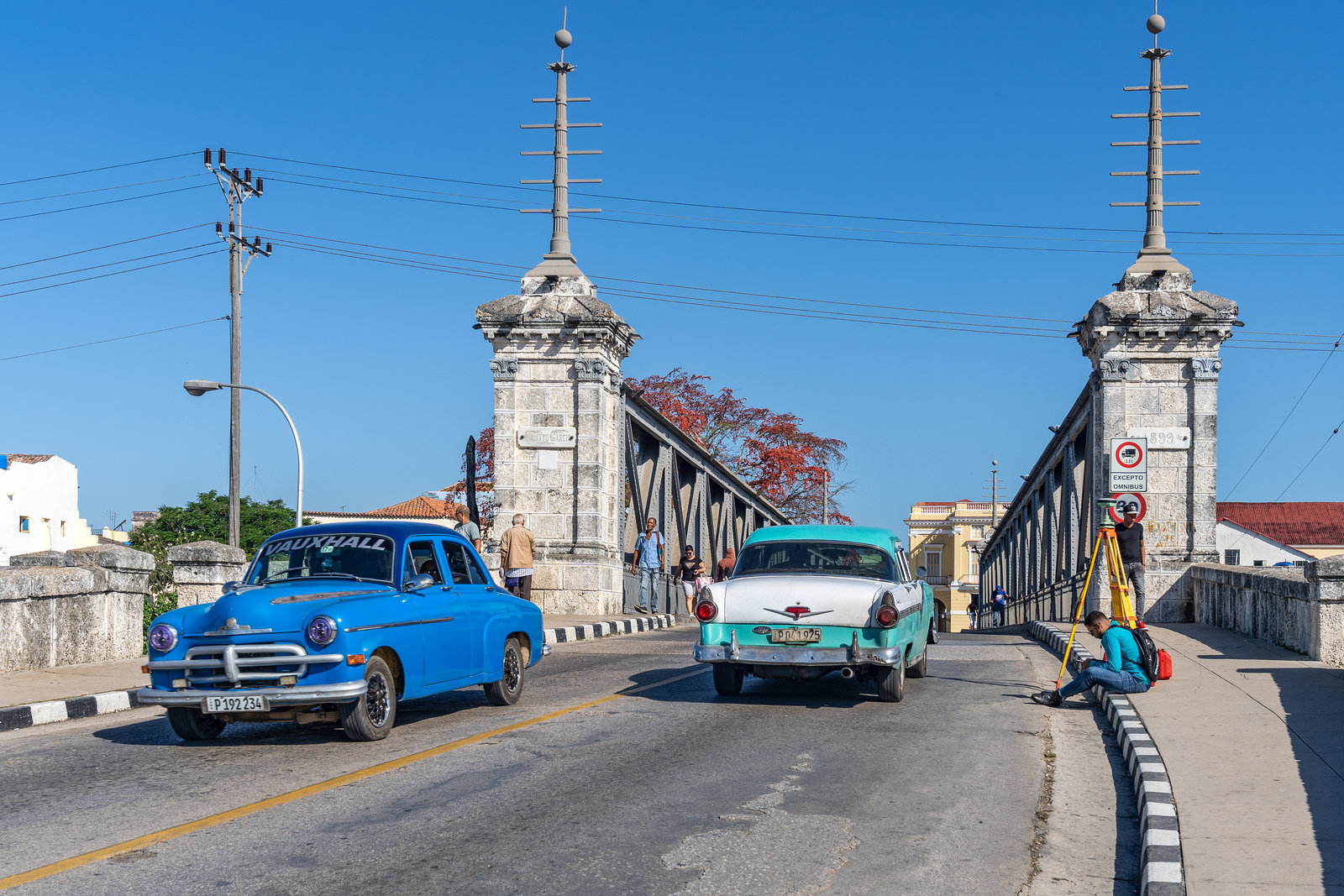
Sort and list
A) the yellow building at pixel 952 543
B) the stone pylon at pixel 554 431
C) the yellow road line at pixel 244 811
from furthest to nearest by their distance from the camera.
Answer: the yellow building at pixel 952 543 < the stone pylon at pixel 554 431 < the yellow road line at pixel 244 811

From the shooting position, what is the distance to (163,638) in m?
8.60

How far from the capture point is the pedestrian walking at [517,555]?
1898cm

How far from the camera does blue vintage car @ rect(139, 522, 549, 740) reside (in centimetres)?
827

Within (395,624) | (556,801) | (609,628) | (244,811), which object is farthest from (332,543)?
(609,628)

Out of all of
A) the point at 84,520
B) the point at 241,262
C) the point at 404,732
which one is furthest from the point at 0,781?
the point at 84,520

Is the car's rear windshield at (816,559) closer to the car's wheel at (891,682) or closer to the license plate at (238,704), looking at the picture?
the car's wheel at (891,682)

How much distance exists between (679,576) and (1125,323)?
1334 cm

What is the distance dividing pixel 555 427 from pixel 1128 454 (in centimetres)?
966

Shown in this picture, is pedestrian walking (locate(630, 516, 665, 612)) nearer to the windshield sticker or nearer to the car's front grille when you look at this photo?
the windshield sticker

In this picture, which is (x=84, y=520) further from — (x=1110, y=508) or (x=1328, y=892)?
(x=1328, y=892)

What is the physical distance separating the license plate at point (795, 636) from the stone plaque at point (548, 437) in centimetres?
1213

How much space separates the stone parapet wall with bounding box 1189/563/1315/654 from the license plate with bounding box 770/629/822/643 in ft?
17.5

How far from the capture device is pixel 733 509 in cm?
4209

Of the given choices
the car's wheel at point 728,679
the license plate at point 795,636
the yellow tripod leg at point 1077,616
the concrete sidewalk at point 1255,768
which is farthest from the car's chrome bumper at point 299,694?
the yellow tripod leg at point 1077,616
